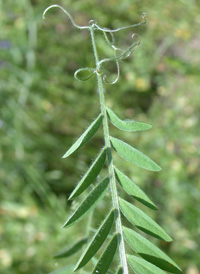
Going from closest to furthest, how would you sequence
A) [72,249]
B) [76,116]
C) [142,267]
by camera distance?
[142,267] → [72,249] → [76,116]

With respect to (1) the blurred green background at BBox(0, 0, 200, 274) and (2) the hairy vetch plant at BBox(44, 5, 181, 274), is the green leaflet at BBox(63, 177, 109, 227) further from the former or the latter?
(1) the blurred green background at BBox(0, 0, 200, 274)

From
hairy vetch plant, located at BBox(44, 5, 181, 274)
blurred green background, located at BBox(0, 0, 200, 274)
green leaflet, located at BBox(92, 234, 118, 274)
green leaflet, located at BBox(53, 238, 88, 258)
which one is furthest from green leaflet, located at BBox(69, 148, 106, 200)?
blurred green background, located at BBox(0, 0, 200, 274)

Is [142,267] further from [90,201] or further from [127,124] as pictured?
[127,124]

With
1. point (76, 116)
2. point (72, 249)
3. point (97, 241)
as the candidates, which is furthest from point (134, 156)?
point (76, 116)


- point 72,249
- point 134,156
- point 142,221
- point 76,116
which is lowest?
point 72,249

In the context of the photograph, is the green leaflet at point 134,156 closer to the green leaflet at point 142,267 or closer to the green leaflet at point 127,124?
the green leaflet at point 127,124

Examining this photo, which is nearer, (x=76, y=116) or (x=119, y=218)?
(x=119, y=218)

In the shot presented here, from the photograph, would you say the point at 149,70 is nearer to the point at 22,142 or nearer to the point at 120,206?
the point at 22,142
